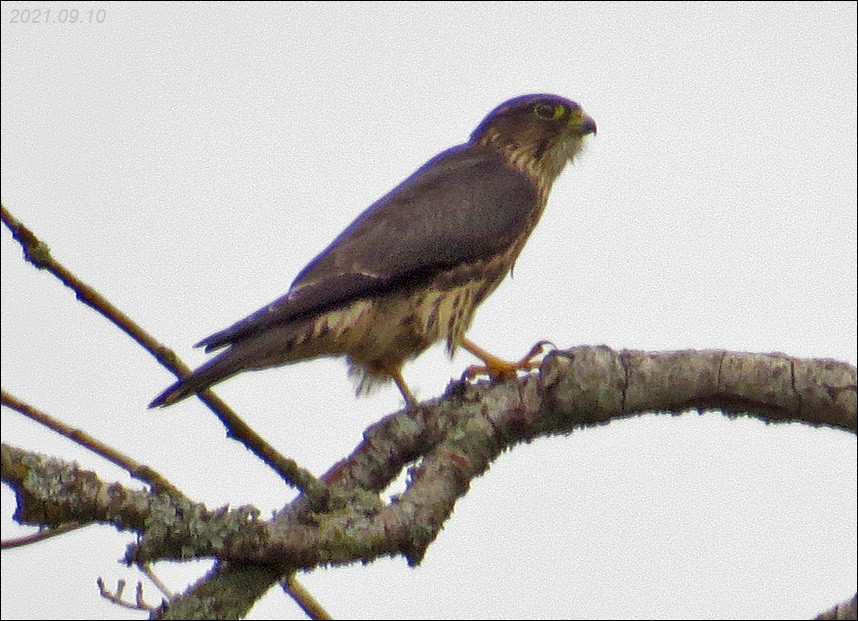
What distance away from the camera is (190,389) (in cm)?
313

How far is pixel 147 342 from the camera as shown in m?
2.28

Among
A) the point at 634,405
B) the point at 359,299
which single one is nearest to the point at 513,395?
the point at 634,405

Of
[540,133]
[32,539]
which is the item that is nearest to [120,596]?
[32,539]

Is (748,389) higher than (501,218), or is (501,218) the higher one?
(501,218)

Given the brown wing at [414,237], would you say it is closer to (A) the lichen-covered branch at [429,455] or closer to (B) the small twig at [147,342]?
(A) the lichen-covered branch at [429,455]

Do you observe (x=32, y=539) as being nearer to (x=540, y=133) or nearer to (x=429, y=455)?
(x=429, y=455)

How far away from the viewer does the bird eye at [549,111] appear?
6230mm

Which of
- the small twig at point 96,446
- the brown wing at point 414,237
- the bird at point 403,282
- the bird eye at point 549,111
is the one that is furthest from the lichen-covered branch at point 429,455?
the bird eye at point 549,111

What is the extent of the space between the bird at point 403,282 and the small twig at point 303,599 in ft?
3.04

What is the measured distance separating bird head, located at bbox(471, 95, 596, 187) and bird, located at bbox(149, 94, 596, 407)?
0.93 ft

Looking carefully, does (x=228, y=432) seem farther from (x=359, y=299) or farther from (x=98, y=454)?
(x=359, y=299)

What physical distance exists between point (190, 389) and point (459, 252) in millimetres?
1997

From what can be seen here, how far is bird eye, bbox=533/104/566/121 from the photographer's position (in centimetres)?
623

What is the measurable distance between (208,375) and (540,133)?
3.21m
